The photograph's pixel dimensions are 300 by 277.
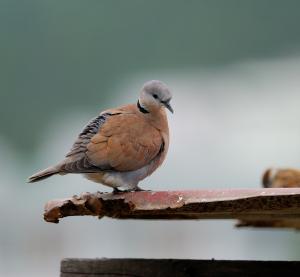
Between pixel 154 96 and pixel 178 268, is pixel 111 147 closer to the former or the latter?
pixel 154 96

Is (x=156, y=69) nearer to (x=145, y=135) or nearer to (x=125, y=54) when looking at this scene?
(x=125, y=54)

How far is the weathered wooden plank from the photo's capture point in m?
3.41

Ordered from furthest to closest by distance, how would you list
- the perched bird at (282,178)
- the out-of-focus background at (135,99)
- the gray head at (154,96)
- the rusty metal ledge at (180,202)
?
the out-of-focus background at (135,99)
the gray head at (154,96)
the perched bird at (282,178)
the rusty metal ledge at (180,202)

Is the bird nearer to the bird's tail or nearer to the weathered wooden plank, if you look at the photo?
the bird's tail

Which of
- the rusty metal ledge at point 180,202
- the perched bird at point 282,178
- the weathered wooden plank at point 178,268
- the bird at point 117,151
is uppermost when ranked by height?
the bird at point 117,151

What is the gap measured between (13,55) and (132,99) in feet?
8.07

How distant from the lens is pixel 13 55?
13.1 m

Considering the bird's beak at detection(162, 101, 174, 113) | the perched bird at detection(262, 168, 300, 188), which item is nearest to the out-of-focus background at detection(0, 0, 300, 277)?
the bird's beak at detection(162, 101, 174, 113)

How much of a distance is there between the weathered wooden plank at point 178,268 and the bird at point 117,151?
71 cm

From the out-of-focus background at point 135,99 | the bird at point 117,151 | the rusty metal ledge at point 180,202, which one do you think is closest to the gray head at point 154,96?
the bird at point 117,151

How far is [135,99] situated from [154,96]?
22.3ft

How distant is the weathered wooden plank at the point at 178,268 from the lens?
11.2 feet

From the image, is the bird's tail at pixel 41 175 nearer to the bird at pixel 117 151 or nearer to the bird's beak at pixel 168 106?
the bird at pixel 117 151

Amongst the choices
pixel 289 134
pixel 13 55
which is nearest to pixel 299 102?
pixel 289 134
